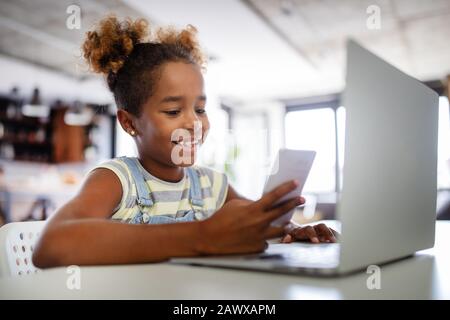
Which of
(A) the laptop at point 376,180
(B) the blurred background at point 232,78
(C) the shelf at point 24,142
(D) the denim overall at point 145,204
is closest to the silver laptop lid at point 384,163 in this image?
(A) the laptop at point 376,180

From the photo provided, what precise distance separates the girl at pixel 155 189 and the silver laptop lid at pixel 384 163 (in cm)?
9

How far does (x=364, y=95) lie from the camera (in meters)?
0.45

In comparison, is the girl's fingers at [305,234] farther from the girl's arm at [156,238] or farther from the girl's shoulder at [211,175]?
the girl's shoulder at [211,175]

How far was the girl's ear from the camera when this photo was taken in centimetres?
106

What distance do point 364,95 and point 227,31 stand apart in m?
3.91

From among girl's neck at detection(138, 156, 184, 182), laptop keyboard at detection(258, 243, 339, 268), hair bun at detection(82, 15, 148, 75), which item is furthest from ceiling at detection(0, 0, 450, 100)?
laptop keyboard at detection(258, 243, 339, 268)

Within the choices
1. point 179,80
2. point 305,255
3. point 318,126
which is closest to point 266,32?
point 318,126

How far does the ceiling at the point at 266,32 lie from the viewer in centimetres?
364

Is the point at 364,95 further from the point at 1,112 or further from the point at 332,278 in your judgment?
the point at 1,112

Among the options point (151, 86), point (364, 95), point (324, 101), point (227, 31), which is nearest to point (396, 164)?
point (364, 95)

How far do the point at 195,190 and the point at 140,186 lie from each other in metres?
0.22

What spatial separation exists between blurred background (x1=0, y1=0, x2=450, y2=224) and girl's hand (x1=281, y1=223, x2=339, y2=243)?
31.1 inches

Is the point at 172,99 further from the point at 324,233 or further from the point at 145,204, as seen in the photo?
the point at 324,233

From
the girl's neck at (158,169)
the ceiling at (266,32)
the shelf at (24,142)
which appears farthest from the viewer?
the shelf at (24,142)
